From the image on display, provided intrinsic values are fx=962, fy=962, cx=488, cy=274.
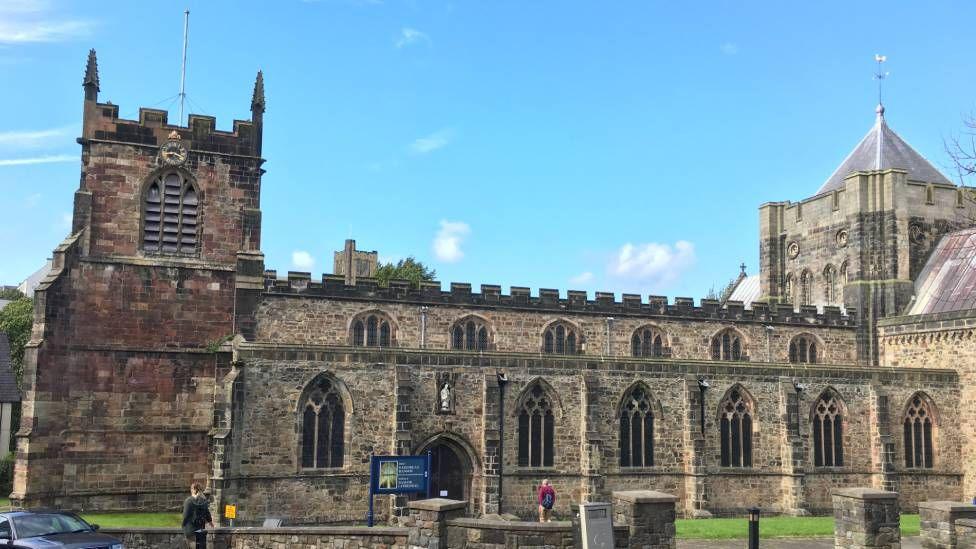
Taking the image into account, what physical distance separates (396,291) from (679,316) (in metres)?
11.9

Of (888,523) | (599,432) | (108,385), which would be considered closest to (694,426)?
(599,432)

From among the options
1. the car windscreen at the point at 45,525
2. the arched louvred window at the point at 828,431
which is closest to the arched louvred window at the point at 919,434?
the arched louvred window at the point at 828,431

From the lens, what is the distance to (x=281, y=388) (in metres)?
27.3

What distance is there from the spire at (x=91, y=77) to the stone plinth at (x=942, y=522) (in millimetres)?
26560

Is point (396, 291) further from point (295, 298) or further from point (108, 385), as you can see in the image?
point (108, 385)

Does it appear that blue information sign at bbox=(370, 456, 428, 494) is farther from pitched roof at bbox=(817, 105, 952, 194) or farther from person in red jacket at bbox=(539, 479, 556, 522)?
pitched roof at bbox=(817, 105, 952, 194)

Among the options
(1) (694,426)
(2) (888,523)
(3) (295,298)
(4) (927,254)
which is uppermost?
(4) (927,254)

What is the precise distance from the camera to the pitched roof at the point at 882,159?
44.6 m

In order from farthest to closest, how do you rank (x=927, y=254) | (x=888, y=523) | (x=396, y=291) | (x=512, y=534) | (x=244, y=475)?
(x=927, y=254), (x=396, y=291), (x=244, y=475), (x=888, y=523), (x=512, y=534)

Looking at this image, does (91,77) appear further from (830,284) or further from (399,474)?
(830,284)

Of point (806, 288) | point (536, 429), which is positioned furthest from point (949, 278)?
point (536, 429)

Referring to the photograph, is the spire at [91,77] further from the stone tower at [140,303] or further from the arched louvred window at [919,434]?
the arched louvred window at [919,434]

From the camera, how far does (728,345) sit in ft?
131

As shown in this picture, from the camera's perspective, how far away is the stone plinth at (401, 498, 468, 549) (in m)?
17.1
